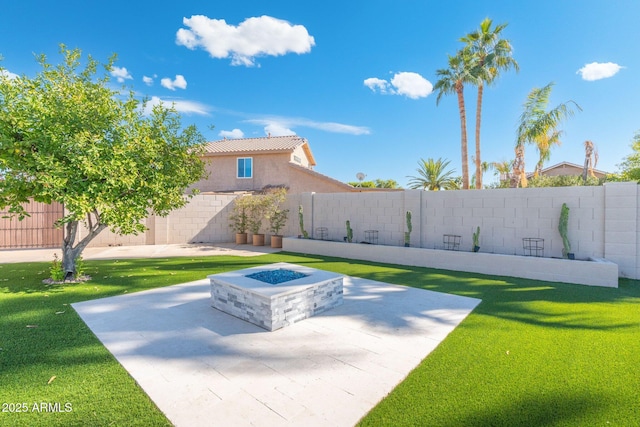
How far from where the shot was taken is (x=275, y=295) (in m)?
4.63

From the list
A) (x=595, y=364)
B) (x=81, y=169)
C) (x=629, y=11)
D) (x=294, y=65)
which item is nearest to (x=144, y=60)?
(x=294, y=65)

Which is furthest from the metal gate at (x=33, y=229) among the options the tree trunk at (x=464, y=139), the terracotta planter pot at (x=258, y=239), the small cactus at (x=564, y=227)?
the tree trunk at (x=464, y=139)

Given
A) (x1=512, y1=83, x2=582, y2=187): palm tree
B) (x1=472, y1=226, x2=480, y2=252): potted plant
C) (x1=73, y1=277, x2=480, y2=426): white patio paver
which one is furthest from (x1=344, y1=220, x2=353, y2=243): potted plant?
(x1=512, y1=83, x2=582, y2=187): palm tree

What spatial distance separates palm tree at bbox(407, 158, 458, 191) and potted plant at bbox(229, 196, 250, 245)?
53.4 feet

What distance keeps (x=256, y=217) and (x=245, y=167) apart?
309 inches

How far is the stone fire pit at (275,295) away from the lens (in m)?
4.74

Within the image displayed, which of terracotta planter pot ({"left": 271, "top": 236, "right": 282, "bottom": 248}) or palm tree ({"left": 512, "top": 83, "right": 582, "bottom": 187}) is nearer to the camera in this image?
palm tree ({"left": 512, "top": 83, "right": 582, "bottom": 187})

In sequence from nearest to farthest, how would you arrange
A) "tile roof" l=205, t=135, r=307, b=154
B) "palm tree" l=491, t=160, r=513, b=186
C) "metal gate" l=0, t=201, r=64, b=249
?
1. "metal gate" l=0, t=201, r=64, b=249
2. "tile roof" l=205, t=135, r=307, b=154
3. "palm tree" l=491, t=160, r=513, b=186

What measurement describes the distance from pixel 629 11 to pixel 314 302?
1413cm

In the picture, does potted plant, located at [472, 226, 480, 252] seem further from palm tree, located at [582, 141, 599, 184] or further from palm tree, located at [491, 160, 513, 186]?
palm tree, located at [491, 160, 513, 186]

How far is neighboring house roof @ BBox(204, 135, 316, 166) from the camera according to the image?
71.2 feet

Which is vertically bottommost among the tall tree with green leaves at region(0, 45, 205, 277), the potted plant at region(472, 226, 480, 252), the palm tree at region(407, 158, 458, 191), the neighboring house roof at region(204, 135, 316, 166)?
the potted plant at region(472, 226, 480, 252)

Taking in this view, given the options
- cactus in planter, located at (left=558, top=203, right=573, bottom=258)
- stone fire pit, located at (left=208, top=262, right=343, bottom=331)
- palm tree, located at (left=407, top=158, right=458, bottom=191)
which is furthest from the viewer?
palm tree, located at (left=407, top=158, right=458, bottom=191)

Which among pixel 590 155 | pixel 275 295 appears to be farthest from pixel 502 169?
pixel 275 295
